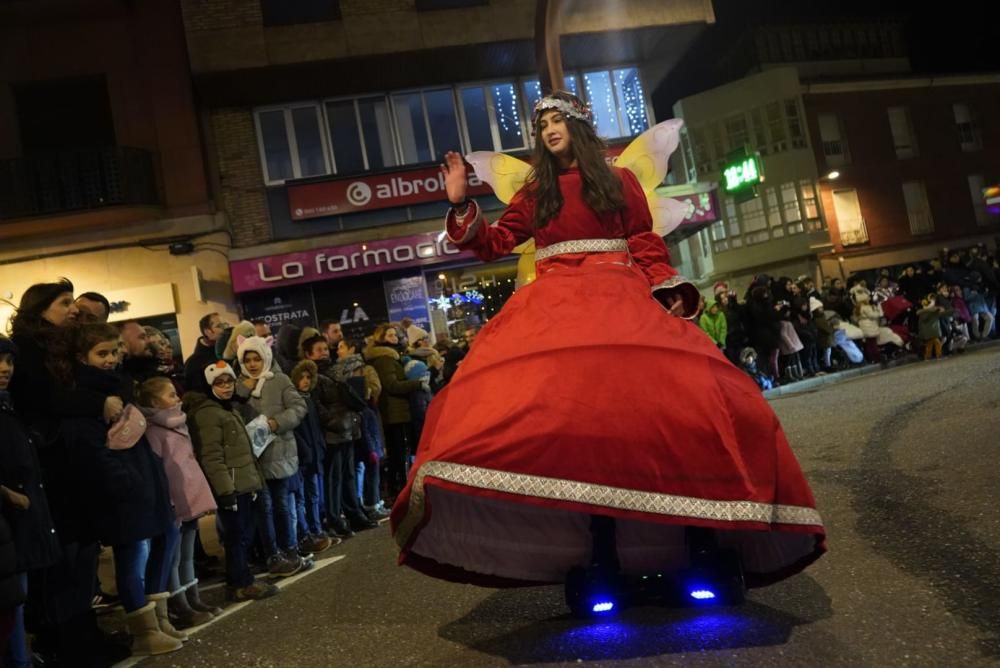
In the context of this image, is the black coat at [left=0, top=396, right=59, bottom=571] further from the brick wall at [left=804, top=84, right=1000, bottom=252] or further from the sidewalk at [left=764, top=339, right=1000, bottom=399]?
the brick wall at [left=804, top=84, right=1000, bottom=252]

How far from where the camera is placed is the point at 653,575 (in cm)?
354

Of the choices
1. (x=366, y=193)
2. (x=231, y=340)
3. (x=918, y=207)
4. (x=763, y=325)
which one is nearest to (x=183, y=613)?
(x=231, y=340)

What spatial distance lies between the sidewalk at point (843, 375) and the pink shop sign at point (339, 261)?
680 cm

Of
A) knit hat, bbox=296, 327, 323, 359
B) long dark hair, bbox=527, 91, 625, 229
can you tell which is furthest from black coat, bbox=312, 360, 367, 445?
long dark hair, bbox=527, 91, 625, 229

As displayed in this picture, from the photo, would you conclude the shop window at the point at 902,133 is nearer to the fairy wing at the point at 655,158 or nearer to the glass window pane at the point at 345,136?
the glass window pane at the point at 345,136

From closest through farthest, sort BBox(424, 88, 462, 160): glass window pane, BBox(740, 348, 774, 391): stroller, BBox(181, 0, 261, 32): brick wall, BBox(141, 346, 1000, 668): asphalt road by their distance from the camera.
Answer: BBox(141, 346, 1000, 668): asphalt road
BBox(740, 348, 774, 391): stroller
BBox(181, 0, 261, 32): brick wall
BBox(424, 88, 462, 160): glass window pane

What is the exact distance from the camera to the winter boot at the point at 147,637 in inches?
174

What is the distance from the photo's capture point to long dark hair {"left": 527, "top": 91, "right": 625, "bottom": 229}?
12.5ft

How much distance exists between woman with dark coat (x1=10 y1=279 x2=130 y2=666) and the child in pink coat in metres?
0.54

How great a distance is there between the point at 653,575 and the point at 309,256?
14.8 metres

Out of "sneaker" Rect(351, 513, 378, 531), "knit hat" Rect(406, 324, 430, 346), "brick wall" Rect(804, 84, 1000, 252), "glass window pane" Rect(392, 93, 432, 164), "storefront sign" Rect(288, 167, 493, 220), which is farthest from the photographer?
"brick wall" Rect(804, 84, 1000, 252)

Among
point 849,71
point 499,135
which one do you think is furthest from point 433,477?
point 849,71

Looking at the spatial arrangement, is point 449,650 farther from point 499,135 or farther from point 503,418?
point 499,135

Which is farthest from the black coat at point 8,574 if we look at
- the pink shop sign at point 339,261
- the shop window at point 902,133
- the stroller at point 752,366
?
the shop window at point 902,133
